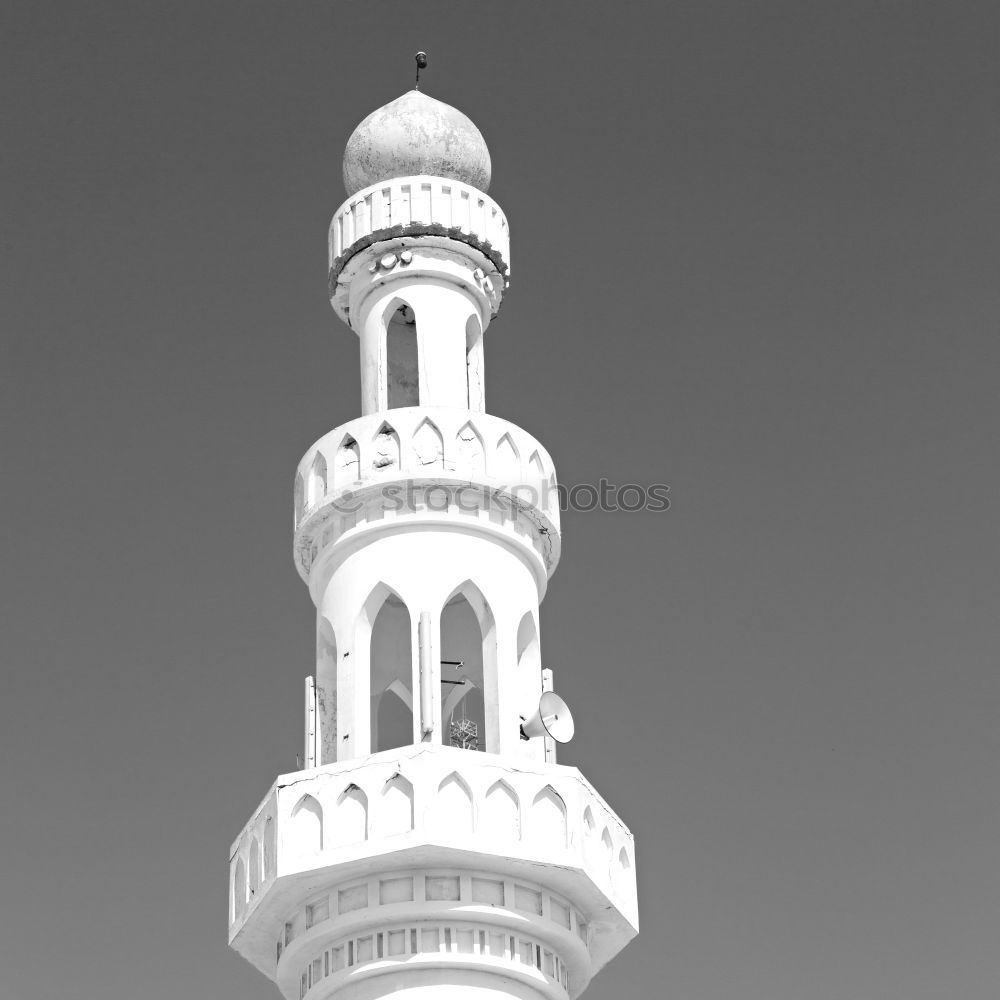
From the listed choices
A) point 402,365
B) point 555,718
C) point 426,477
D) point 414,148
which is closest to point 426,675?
point 555,718

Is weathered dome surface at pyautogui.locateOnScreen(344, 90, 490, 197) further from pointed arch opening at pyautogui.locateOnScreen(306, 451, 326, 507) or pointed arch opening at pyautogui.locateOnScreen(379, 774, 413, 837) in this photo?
pointed arch opening at pyautogui.locateOnScreen(379, 774, 413, 837)

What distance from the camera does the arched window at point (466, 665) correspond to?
25641 mm

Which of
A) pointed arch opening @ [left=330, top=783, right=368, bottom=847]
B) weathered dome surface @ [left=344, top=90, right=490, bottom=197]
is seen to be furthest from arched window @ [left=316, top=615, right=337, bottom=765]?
weathered dome surface @ [left=344, top=90, right=490, bottom=197]

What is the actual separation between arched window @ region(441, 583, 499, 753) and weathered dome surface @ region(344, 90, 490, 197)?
5.57m

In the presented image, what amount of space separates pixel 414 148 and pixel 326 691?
7.16 m

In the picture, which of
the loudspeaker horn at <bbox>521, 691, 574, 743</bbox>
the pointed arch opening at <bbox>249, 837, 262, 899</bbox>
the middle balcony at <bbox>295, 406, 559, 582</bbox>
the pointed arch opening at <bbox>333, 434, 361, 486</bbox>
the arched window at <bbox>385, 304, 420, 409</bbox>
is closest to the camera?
the pointed arch opening at <bbox>249, 837, 262, 899</bbox>

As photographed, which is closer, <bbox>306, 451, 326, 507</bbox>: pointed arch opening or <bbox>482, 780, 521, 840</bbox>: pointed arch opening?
<bbox>482, 780, 521, 840</bbox>: pointed arch opening

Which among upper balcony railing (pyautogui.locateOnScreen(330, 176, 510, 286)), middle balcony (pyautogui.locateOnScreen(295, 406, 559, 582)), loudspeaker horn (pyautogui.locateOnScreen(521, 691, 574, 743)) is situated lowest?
loudspeaker horn (pyautogui.locateOnScreen(521, 691, 574, 743))

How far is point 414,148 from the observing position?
2891 centimetres

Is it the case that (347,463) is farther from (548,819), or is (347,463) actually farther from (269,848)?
(548,819)

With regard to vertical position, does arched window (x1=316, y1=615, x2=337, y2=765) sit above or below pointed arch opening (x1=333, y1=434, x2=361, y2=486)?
below

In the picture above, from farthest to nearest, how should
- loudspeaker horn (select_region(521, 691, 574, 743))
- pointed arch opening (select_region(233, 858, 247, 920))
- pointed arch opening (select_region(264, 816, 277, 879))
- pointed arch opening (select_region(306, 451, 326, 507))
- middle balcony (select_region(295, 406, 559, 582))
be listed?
pointed arch opening (select_region(306, 451, 326, 507)) → middle balcony (select_region(295, 406, 559, 582)) → loudspeaker horn (select_region(521, 691, 574, 743)) → pointed arch opening (select_region(233, 858, 247, 920)) → pointed arch opening (select_region(264, 816, 277, 879))

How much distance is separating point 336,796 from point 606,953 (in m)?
3.72

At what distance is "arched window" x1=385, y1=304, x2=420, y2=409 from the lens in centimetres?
2916
